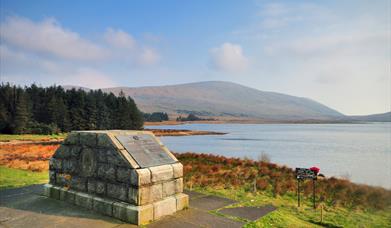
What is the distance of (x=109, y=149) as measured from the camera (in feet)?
20.6

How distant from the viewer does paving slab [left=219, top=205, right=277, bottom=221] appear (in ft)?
22.3

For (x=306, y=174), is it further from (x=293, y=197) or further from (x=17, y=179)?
(x=17, y=179)

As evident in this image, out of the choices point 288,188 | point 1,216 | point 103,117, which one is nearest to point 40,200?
point 1,216

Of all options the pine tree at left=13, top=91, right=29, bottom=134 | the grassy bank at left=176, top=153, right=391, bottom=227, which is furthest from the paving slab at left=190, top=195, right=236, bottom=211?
the pine tree at left=13, top=91, right=29, bottom=134

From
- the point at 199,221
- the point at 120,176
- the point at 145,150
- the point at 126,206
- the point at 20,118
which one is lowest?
the point at 199,221

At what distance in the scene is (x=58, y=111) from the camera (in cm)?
6744

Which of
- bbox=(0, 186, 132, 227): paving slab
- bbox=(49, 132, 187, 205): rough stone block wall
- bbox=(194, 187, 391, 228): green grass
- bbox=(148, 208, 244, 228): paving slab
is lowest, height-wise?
bbox=(194, 187, 391, 228): green grass

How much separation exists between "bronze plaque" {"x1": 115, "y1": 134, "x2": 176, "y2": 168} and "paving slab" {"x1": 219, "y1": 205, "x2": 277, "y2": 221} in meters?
1.82

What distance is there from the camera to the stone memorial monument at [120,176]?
5.93 meters

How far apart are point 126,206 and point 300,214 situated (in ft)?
16.1

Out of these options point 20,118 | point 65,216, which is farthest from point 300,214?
point 20,118

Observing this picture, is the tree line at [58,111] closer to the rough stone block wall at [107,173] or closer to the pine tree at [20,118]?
the pine tree at [20,118]

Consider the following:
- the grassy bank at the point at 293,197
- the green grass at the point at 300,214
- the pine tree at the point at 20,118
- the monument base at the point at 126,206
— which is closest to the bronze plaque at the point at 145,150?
the monument base at the point at 126,206

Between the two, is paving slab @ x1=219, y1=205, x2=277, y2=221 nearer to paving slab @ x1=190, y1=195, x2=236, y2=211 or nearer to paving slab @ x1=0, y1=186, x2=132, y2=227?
paving slab @ x1=190, y1=195, x2=236, y2=211
